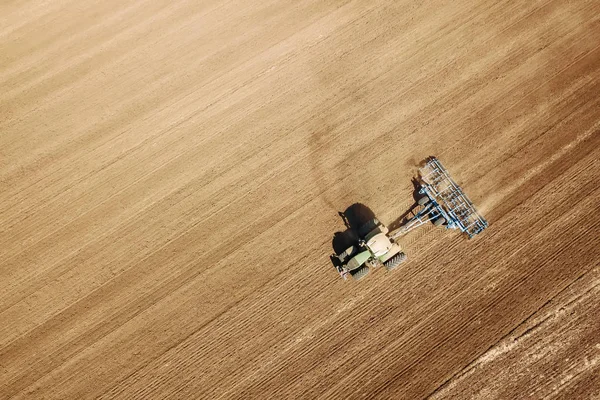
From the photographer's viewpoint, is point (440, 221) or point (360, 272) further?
point (440, 221)

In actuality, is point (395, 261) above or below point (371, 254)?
below

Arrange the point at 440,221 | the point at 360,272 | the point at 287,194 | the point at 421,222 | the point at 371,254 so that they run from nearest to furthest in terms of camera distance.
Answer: the point at 371,254
the point at 360,272
the point at 440,221
the point at 421,222
the point at 287,194

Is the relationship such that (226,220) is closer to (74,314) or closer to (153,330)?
(153,330)

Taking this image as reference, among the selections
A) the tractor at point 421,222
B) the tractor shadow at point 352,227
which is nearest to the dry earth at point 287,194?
the tractor shadow at point 352,227

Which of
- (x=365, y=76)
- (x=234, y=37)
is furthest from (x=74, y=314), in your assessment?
(x=365, y=76)

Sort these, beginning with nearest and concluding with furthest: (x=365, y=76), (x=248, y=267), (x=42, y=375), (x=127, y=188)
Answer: (x=42, y=375) < (x=248, y=267) < (x=127, y=188) < (x=365, y=76)

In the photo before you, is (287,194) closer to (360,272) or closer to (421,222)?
(360,272)

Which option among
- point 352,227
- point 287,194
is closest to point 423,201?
point 352,227
